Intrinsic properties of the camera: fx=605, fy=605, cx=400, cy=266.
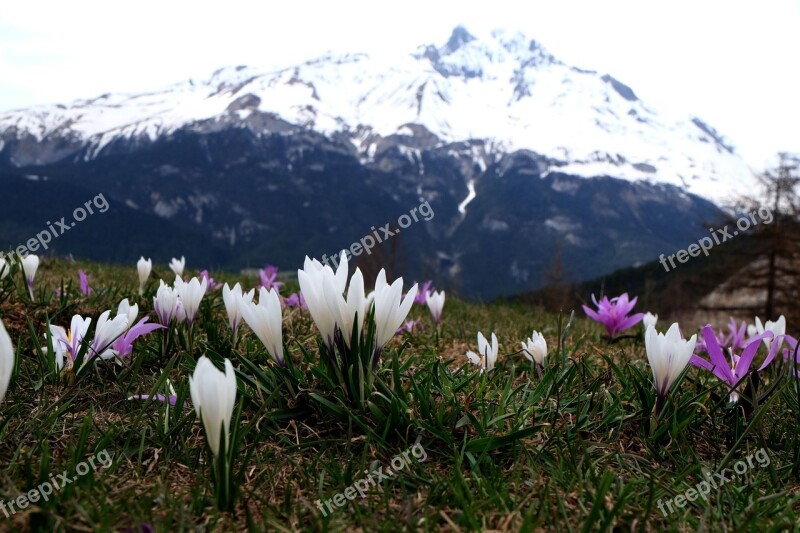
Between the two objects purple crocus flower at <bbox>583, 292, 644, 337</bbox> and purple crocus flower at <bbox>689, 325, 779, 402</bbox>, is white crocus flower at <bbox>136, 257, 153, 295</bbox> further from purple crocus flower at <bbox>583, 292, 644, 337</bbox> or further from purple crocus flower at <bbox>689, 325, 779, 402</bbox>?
purple crocus flower at <bbox>689, 325, 779, 402</bbox>

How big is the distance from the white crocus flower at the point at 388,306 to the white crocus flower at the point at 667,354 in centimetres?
83

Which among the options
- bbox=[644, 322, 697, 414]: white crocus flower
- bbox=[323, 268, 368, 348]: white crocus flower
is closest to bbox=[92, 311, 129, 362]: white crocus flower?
bbox=[323, 268, 368, 348]: white crocus flower

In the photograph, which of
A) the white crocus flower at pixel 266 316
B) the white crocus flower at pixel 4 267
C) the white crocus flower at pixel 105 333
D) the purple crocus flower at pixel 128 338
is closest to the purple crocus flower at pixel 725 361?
the white crocus flower at pixel 266 316

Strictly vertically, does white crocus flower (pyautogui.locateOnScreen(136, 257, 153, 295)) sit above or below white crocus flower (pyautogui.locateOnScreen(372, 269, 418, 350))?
below

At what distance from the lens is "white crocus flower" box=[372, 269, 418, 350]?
Result: 1.95m

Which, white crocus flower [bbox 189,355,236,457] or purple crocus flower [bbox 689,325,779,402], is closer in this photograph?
white crocus flower [bbox 189,355,236,457]

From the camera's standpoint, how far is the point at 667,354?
2053 millimetres

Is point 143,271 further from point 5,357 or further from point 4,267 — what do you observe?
point 5,357

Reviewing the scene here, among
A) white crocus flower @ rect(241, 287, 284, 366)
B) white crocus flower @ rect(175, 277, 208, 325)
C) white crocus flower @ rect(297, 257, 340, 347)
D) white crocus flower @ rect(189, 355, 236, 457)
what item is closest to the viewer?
white crocus flower @ rect(189, 355, 236, 457)

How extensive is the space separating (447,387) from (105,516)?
123 centimetres

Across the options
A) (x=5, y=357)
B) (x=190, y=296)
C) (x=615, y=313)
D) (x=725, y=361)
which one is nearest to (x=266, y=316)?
(x=5, y=357)

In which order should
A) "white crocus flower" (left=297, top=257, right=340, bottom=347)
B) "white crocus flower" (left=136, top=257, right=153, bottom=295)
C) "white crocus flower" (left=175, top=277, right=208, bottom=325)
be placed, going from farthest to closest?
"white crocus flower" (left=136, top=257, right=153, bottom=295) → "white crocus flower" (left=175, top=277, right=208, bottom=325) → "white crocus flower" (left=297, top=257, right=340, bottom=347)

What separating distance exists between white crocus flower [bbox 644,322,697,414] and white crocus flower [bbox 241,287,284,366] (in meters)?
1.24

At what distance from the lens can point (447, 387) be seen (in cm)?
228
